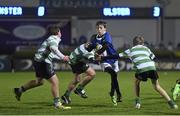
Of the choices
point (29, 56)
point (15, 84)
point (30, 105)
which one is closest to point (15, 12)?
point (29, 56)

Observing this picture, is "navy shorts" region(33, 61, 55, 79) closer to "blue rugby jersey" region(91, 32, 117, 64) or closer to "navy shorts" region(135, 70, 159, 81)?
"blue rugby jersey" region(91, 32, 117, 64)

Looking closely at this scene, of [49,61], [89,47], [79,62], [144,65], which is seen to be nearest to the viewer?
[144,65]

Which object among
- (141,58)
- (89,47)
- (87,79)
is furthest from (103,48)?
(141,58)

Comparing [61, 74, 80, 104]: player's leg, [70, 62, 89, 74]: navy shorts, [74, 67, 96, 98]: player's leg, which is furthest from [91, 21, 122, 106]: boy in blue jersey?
[61, 74, 80, 104]: player's leg

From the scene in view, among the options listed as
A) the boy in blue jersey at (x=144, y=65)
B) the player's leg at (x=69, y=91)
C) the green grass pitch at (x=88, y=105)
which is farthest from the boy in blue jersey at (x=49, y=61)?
the boy in blue jersey at (x=144, y=65)

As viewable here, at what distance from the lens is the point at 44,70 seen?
13.9 m

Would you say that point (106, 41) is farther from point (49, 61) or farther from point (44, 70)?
point (44, 70)

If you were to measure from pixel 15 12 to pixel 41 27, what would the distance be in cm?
1278

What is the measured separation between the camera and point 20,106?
14.4 meters

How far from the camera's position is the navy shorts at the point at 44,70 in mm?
13891

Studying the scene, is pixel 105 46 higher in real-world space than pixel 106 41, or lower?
lower

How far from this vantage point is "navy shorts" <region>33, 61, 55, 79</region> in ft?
45.6

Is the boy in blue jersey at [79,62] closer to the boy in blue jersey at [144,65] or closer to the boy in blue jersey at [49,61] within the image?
the boy in blue jersey at [49,61]

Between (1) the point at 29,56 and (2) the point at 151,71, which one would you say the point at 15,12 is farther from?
(2) the point at 151,71
